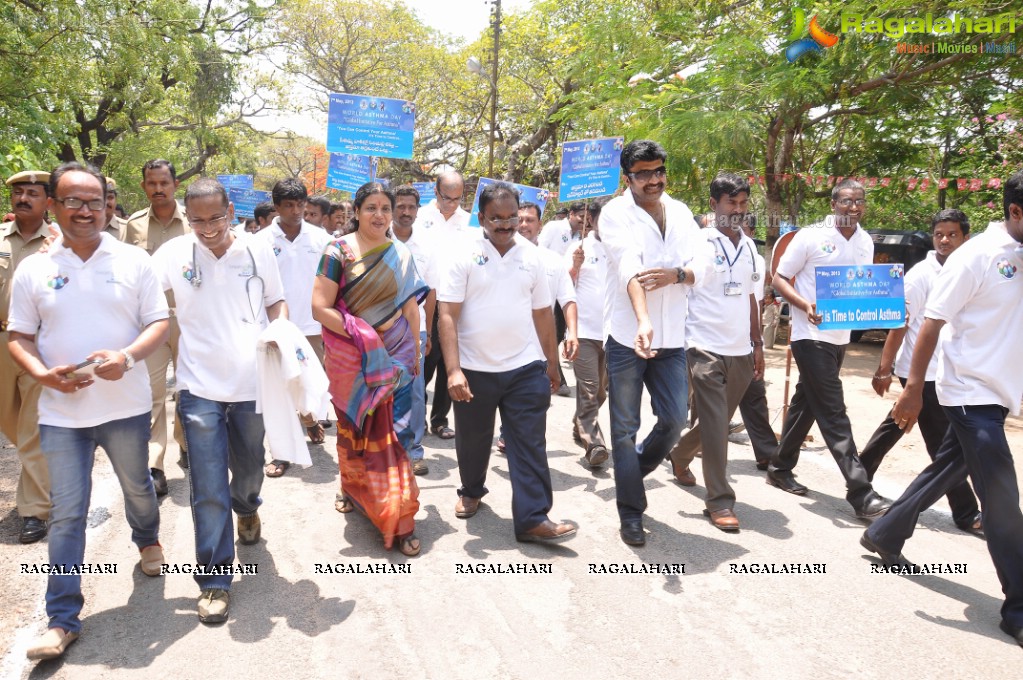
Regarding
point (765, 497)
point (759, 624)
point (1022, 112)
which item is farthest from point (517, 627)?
point (1022, 112)

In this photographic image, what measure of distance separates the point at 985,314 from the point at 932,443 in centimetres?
181

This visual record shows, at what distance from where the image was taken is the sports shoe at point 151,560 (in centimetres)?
401

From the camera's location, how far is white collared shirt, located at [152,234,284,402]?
12.3 ft

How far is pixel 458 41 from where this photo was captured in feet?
95.8

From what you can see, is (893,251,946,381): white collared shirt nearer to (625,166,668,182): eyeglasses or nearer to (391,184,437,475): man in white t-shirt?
(625,166,668,182): eyeglasses

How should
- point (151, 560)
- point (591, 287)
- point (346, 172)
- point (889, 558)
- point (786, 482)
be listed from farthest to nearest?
A: point (346, 172)
point (591, 287)
point (786, 482)
point (889, 558)
point (151, 560)

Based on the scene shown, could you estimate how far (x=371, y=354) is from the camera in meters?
4.34

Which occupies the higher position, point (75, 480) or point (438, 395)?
point (75, 480)

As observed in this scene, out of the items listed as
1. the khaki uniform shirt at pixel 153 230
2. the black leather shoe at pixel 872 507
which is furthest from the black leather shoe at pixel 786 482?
the khaki uniform shirt at pixel 153 230

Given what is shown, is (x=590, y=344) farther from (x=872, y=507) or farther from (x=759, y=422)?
(x=872, y=507)

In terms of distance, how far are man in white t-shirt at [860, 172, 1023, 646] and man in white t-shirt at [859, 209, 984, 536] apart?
4.29ft

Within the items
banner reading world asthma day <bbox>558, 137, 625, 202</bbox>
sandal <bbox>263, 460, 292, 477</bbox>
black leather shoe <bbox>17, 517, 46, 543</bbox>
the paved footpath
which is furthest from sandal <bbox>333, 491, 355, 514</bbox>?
banner reading world asthma day <bbox>558, 137, 625, 202</bbox>

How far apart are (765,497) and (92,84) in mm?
10770

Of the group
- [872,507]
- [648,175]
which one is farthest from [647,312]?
[872,507]
